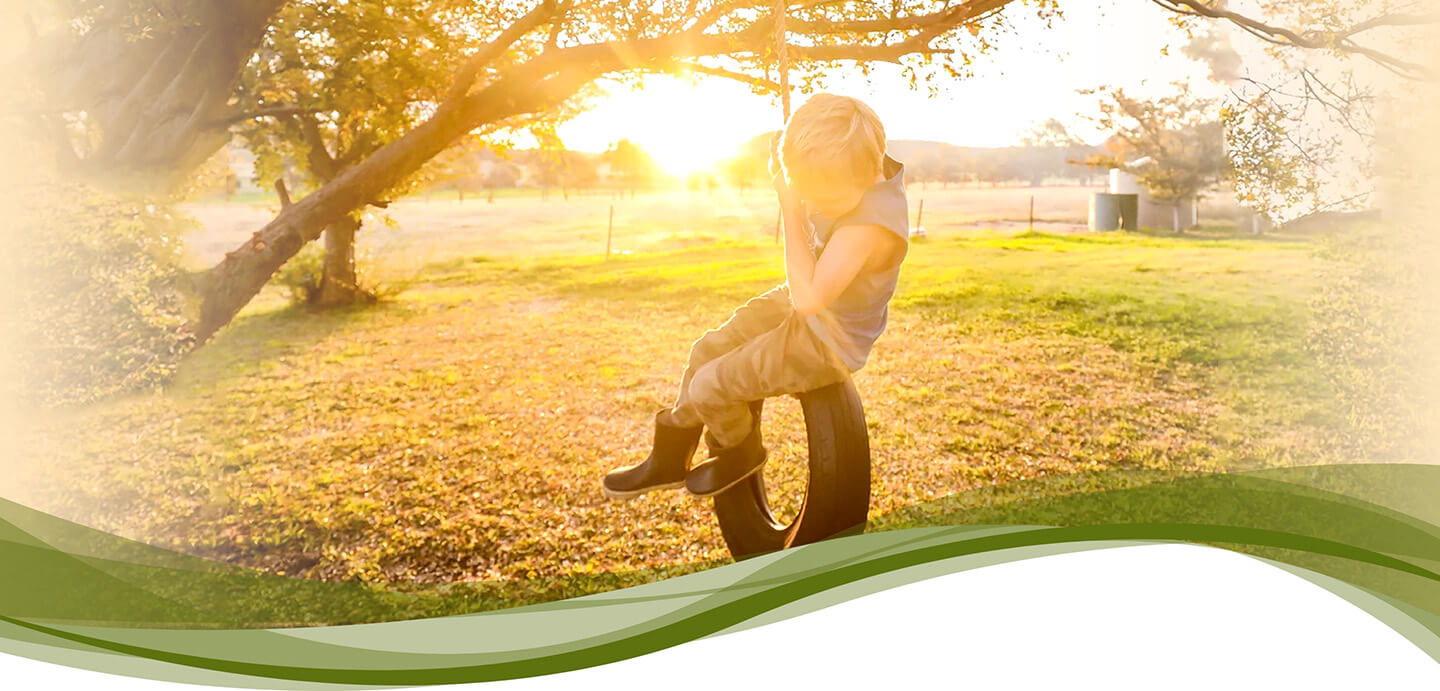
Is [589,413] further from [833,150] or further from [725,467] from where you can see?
[833,150]

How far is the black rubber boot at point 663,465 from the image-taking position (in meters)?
3.09

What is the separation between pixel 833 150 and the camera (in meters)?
2.49

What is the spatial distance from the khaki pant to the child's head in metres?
0.39

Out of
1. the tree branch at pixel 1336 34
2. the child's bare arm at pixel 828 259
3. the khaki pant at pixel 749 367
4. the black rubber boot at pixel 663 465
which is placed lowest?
the black rubber boot at pixel 663 465

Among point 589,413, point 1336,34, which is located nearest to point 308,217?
point 589,413

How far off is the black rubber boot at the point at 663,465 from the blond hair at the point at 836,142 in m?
1.03

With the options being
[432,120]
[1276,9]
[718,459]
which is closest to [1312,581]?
[718,459]

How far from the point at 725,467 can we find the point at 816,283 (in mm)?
782

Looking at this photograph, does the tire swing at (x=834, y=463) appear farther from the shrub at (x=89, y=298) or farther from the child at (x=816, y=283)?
the shrub at (x=89, y=298)

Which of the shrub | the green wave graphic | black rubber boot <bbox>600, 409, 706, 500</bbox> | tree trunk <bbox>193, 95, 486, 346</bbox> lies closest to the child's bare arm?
black rubber boot <bbox>600, 409, 706, 500</bbox>

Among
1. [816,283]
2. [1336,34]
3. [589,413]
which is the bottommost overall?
[589,413]

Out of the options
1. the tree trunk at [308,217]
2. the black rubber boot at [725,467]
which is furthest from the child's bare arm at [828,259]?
the tree trunk at [308,217]

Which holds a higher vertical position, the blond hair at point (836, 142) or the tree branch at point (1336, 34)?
the tree branch at point (1336, 34)

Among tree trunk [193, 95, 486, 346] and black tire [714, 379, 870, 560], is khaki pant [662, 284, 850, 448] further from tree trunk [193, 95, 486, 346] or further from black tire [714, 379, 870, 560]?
tree trunk [193, 95, 486, 346]
